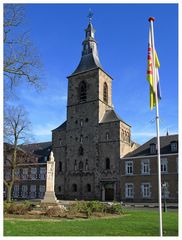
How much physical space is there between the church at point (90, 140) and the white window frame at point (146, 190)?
3.69m

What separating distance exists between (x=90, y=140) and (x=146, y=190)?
39.3 ft

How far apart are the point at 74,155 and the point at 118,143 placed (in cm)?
835

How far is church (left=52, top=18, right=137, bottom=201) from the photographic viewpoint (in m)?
45.2

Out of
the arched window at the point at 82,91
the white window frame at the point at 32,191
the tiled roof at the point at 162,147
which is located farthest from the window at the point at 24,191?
the tiled roof at the point at 162,147

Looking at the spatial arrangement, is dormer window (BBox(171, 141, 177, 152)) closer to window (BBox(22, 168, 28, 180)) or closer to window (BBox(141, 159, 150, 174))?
window (BBox(141, 159, 150, 174))

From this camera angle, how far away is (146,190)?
4109 centimetres

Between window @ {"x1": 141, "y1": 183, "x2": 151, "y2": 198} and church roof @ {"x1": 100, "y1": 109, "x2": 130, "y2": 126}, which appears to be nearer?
window @ {"x1": 141, "y1": 183, "x2": 151, "y2": 198}

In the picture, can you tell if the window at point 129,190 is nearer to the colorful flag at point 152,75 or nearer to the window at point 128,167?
the window at point 128,167

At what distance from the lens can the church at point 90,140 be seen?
148 feet

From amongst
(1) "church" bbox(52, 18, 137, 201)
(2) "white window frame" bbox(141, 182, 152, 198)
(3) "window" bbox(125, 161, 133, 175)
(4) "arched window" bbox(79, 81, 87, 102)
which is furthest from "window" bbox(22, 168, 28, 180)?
(2) "white window frame" bbox(141, 182, 152, 198)

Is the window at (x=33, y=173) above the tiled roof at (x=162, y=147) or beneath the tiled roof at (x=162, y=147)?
beneath

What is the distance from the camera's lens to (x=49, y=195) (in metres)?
25.0

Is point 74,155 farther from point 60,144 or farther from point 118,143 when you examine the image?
point 118,143

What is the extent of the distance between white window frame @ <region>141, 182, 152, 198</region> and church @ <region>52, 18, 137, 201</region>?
145 inches
